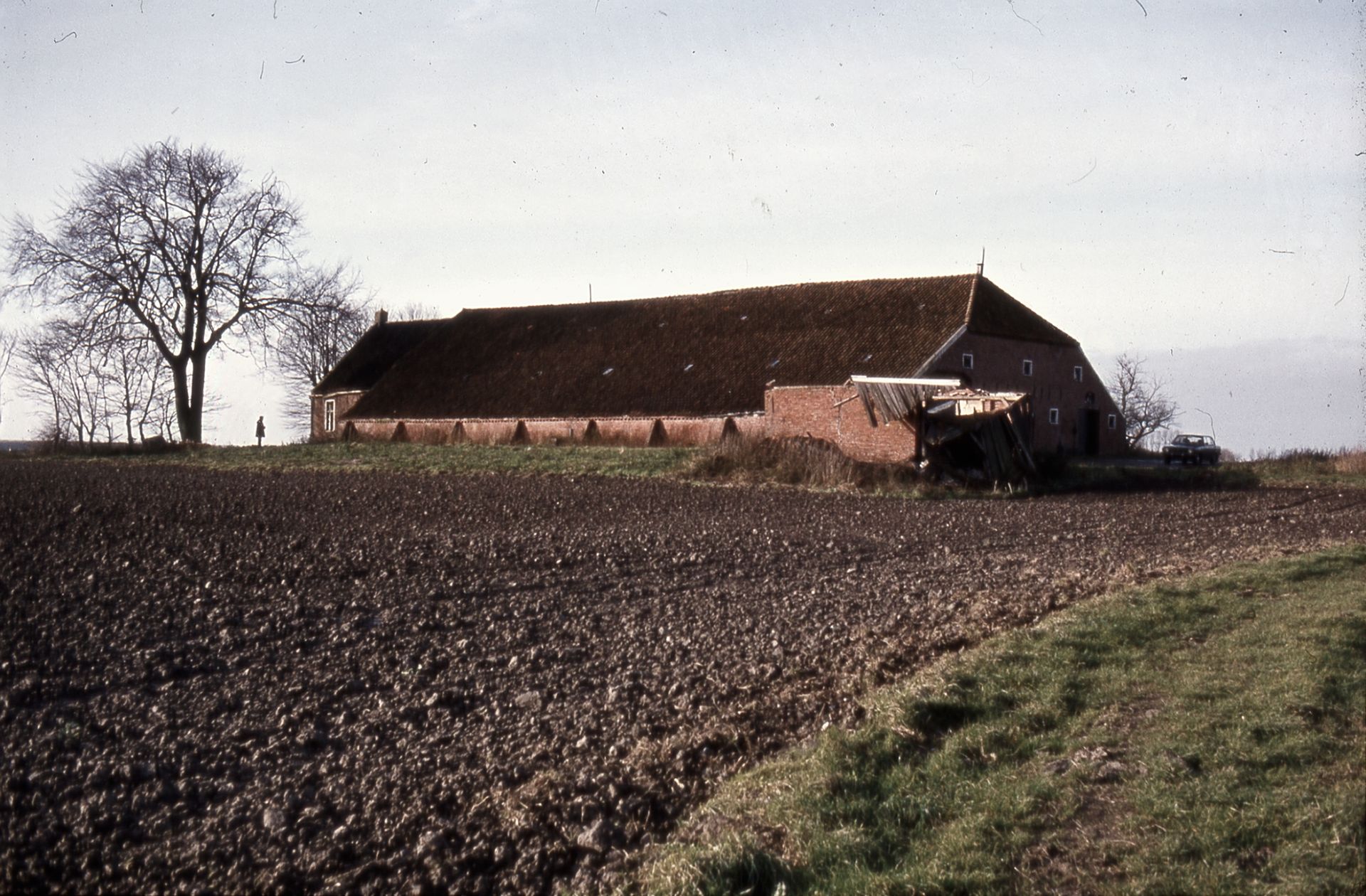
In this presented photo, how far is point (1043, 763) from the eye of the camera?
18.4 ft

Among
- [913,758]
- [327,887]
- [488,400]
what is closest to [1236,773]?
[913,758]

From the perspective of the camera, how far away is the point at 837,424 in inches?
1105

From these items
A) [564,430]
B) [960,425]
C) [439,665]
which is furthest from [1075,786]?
[564,430]

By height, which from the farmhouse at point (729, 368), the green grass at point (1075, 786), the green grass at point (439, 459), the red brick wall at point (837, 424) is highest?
the farmhouse at point (729, 368)

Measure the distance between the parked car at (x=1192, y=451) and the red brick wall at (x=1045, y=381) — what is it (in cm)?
328

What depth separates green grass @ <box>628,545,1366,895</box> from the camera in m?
4.47

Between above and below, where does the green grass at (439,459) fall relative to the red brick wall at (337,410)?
below

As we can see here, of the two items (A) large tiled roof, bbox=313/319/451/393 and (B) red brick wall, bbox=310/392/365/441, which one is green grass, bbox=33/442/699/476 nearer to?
(B) red brick wall, bbox=310/392/365/441

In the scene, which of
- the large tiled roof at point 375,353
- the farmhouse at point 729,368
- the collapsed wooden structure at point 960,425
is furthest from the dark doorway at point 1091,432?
the large tiled roof at point 375,353

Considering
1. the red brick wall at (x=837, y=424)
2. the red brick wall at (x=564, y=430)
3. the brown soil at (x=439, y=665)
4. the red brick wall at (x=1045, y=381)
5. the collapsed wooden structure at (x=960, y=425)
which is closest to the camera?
the brown soil at (x=439, y=665)

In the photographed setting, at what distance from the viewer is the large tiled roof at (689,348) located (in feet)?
116

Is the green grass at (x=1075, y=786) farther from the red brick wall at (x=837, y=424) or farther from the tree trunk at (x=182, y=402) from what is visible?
the tree trunk at (x=182, y=402)

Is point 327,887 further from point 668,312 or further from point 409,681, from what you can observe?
point 668,312

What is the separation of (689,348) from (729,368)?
304 centimetres
